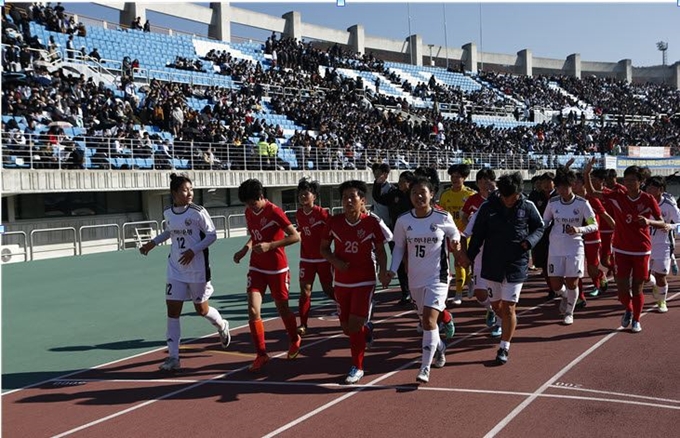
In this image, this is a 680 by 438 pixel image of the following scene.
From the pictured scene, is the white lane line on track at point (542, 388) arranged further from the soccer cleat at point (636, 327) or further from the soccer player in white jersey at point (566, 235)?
the soccer player in white jersey at point (566, 235)

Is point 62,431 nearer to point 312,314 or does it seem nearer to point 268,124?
point 312,314

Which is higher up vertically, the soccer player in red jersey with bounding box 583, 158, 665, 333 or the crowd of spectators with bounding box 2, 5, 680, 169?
the crowd of spectators with bounding box 2, 5, 680, 169

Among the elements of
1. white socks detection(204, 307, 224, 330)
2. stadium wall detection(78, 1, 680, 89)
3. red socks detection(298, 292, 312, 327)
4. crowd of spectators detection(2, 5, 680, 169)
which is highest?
stadium wall detection(78, 1, 680, 89)

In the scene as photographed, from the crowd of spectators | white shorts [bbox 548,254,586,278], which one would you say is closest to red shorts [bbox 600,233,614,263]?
white shorts [bbox 548,254,586,278]

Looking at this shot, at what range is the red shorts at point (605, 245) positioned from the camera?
11023 millimetres

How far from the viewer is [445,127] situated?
40.9 metres

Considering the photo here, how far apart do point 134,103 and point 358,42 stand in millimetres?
30589

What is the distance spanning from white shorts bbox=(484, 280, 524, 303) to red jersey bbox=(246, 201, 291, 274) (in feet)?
7.48

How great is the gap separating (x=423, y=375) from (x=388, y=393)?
0.39 m

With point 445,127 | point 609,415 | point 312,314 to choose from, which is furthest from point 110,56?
point 609,415

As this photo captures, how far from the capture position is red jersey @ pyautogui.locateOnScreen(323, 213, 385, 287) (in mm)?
6234

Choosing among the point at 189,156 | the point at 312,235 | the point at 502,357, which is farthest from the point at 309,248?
the point at 189,156

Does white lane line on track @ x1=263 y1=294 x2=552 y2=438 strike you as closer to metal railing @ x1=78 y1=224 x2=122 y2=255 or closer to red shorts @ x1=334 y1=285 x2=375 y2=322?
red shorts @ x1=334 y1=285 x2=375 y2=322

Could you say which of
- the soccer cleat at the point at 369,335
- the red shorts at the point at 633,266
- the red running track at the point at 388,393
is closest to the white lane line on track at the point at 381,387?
the red running track at the point at 388,393
